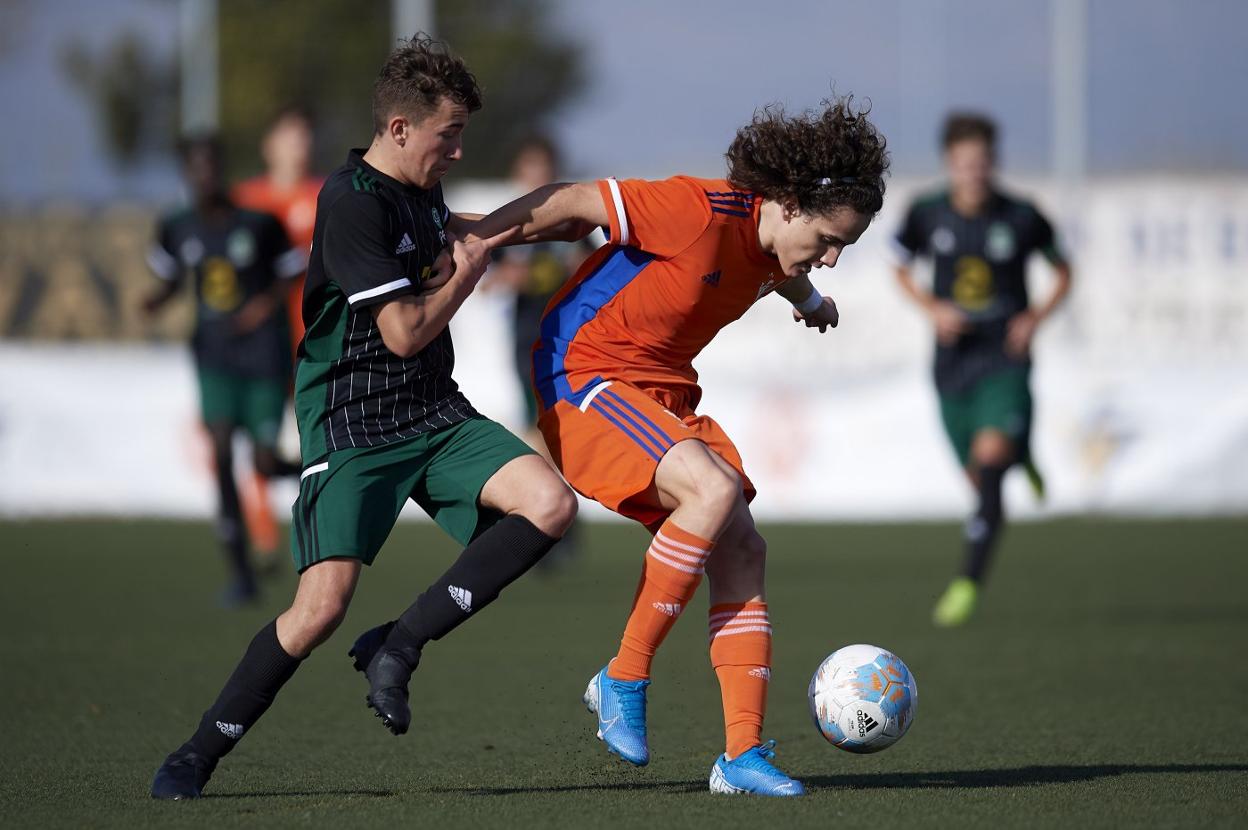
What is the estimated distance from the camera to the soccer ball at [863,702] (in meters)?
4.84

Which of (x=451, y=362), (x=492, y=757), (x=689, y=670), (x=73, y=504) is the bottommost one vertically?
(x=73, y=504)

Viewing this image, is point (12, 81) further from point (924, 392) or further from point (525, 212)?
point (525, 212)

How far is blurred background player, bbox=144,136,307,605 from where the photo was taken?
993 cm

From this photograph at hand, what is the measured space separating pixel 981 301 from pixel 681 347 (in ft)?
A: 15.2

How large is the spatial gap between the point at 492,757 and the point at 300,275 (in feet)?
17.9

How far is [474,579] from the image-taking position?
459cm

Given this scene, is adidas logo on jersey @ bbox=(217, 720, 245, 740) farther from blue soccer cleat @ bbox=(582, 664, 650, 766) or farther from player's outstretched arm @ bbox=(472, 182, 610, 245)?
player's outstretched arm @ bbox=(472, 182, 610, 245)

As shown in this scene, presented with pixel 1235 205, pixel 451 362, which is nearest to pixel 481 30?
pixel 1235 205

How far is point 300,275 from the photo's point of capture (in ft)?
33.5

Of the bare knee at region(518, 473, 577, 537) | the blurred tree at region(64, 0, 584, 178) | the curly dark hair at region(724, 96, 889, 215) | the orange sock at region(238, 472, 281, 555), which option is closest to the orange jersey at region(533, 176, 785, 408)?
the curly dark hair at region(724, 96, 889, 215)

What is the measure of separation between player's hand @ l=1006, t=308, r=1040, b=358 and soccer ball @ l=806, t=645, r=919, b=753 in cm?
439

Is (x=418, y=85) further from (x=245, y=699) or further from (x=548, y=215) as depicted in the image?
(x=245, y=699)

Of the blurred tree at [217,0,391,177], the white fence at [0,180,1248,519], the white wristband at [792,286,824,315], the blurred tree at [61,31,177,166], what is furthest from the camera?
the blurred tree at [61,31,177,166]

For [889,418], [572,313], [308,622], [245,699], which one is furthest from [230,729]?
[889,418]
